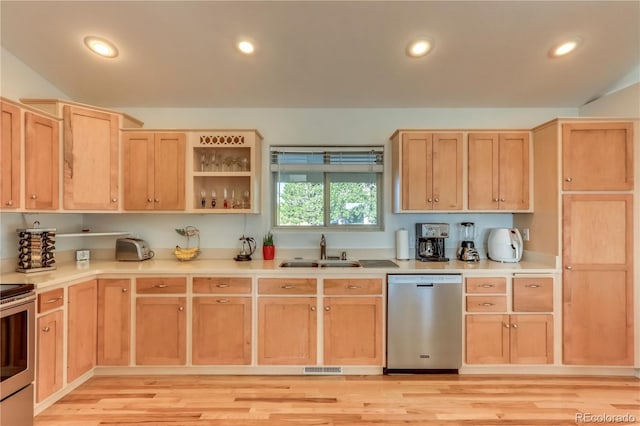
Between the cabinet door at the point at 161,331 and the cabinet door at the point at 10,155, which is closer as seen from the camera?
the cabinet door at the point at 10,155

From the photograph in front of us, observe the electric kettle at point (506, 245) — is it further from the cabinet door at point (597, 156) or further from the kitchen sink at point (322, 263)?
the kitchen sink at point (322, 263)

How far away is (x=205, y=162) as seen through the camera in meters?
3.26

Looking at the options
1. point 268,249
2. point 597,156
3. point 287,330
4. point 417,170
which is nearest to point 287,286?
point 287,330

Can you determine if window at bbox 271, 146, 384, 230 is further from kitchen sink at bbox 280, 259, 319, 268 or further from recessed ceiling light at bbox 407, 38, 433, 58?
recessed ceiling light at bbox 407, 38, 433, 58

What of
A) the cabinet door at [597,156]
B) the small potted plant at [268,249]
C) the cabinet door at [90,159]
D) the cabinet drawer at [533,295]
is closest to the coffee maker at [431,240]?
the cabinet drawer at [533,295]

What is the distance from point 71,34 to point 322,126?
2.21 m

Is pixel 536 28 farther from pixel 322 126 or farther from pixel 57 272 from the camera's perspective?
pixel 57 272

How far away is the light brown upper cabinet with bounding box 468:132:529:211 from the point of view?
3090 mm

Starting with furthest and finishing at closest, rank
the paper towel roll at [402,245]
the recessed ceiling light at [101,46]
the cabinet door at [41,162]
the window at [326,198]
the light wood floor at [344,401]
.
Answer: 1. the window at [326,198]
2. the paper towel roll at [402,245]
3. the recessed ceiling light at [101,46]
4. the cabinet door at [41,162]
5. the light wood floor at [344,401]

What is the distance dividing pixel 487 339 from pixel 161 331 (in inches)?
110

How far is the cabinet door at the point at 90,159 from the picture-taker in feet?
8.85

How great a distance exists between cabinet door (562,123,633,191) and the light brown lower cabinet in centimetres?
120

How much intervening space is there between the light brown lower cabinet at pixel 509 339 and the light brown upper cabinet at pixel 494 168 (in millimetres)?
1025

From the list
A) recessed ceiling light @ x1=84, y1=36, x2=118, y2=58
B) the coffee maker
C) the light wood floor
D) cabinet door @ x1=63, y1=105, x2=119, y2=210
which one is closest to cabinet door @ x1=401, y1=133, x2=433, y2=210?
the coffee maker
